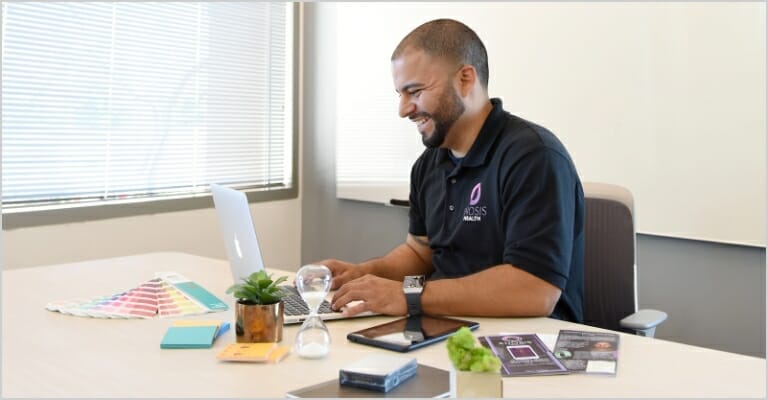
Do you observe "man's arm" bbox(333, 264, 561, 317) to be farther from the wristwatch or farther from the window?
the window

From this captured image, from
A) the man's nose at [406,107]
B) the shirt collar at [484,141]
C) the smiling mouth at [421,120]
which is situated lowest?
the shirt collar at [484,141]

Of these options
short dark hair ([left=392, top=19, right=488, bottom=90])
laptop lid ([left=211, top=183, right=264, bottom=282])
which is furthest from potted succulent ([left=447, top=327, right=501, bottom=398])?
short dark hair ([left=392, top=19, right=488, bottom=90])

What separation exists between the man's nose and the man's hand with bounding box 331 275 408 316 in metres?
0.56

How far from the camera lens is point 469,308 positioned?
1.53m

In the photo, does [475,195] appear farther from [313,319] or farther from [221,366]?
[221,366]

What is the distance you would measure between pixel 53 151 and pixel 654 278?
7.55 ft

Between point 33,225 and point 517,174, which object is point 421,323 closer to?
point 517,174

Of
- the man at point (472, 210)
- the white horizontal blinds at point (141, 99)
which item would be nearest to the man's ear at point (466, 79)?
the man at point (472, 210)

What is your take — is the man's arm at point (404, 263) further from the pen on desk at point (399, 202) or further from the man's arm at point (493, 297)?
the pen on desk at point (399, 202)

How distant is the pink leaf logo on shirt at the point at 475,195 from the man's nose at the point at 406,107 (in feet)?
0.89

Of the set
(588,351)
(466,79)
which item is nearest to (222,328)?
(588,351)

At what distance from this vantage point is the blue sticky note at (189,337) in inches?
51.7

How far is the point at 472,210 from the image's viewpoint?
184cm

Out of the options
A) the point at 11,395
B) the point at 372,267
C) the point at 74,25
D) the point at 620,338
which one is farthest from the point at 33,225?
the point at 620,338
